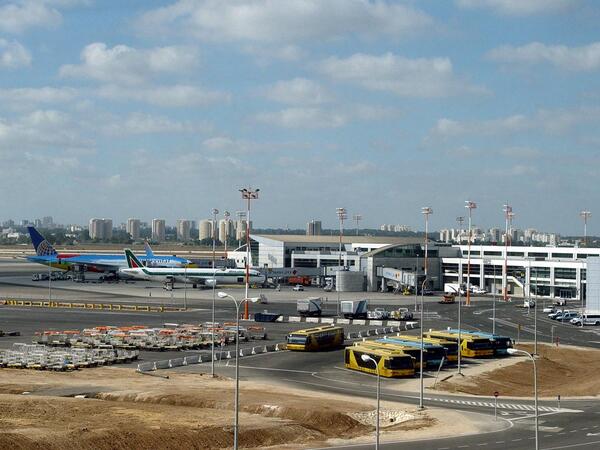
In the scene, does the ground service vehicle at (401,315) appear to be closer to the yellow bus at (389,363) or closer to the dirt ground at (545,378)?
the dirt ground at (545,378)

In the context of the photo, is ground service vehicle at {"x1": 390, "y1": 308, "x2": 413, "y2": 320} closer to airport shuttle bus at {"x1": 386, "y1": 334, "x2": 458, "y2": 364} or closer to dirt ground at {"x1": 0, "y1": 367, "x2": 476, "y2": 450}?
airport shuttle bus at {"x1": 386, "y1": 334, "x2": 458, "y2": 364}

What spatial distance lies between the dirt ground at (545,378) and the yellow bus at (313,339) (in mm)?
19071

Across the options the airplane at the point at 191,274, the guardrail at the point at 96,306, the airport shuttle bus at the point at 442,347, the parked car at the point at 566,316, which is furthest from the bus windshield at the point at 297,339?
the airplane at the point at 191,274

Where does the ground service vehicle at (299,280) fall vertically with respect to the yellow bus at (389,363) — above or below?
above

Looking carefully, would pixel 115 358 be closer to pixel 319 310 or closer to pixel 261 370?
pixel 261 370

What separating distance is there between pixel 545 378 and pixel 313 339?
24.2 m

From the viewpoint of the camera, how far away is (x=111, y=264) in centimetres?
19788

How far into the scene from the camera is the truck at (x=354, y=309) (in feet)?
407

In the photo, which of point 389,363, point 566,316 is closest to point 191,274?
point 566,316

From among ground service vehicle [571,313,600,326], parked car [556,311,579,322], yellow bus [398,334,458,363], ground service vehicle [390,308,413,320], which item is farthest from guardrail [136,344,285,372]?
parked car [556,311,579,322]

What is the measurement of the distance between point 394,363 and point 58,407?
3158cm

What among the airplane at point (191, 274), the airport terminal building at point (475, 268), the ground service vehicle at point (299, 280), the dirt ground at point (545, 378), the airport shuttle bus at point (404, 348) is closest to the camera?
the dirt ground at point (545, 378)

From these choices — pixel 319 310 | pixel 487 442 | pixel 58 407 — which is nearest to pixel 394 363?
pixel 487 442

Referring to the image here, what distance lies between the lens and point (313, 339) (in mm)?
89812
